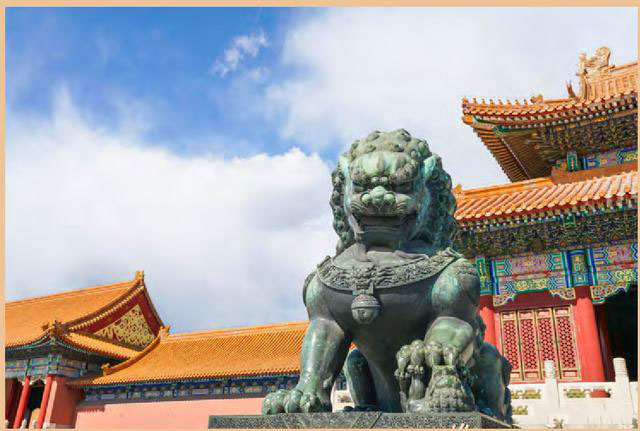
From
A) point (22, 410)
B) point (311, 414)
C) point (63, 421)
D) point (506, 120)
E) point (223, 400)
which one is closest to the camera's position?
point (311, 414)

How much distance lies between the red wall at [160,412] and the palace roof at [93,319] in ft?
7.14

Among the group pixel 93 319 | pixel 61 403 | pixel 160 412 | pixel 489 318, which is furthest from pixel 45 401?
pixel 489 318

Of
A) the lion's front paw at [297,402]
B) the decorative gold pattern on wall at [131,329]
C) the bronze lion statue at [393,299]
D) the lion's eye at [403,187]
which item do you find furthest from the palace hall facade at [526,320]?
the lion's eye at [403,187]

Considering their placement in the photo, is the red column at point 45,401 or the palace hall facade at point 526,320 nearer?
the palace hall facade at point 526,320

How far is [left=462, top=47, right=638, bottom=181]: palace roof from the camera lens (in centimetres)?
1261

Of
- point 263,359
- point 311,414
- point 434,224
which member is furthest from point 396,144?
point 263,359

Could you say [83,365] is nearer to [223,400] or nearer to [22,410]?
[22,410]

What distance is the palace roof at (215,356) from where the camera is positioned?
16891 mm

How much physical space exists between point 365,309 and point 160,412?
56.7 ft

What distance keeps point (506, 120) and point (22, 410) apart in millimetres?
18849

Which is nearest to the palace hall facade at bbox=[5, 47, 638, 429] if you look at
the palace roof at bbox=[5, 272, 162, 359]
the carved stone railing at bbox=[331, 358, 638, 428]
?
the carved stone railing at bbox=[331, 358, 638, 428]

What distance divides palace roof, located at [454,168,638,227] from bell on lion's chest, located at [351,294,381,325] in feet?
27.3

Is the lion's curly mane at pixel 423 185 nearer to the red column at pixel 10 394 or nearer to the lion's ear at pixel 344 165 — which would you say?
the lion's ear at pixel 344 165

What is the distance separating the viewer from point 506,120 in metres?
13.5
